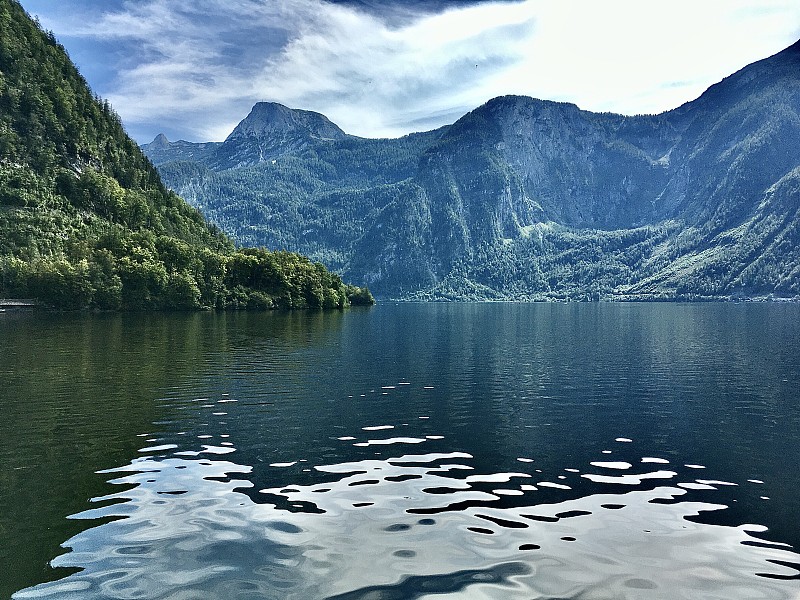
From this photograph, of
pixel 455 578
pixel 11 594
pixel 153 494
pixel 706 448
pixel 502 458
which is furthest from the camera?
pixel 706 448

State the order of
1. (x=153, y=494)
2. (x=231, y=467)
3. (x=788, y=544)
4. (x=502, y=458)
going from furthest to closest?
(x=502, y=458)
(x=231, y=467)
(x=153, y=494)
(x=788, y=544)

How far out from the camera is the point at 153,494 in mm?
20828

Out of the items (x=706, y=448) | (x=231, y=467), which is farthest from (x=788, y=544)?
(x=231, y=467)

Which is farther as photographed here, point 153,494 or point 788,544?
point 153,494

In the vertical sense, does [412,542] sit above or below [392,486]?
above

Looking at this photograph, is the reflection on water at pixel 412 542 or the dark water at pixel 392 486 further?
the dark water at pixel 392 486

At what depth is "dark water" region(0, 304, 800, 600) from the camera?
582 inches

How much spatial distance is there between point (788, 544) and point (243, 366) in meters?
45.1

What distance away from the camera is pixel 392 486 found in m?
22.1

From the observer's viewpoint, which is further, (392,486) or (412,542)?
(392,486)

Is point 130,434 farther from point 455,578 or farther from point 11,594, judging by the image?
point 455,578

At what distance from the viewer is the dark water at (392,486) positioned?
48.5 feet

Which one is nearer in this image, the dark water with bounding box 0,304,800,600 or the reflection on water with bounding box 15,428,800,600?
the reflection on water with bounding box 15,428,800,600

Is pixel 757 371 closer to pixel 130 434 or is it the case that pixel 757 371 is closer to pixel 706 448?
pixel 706 448
